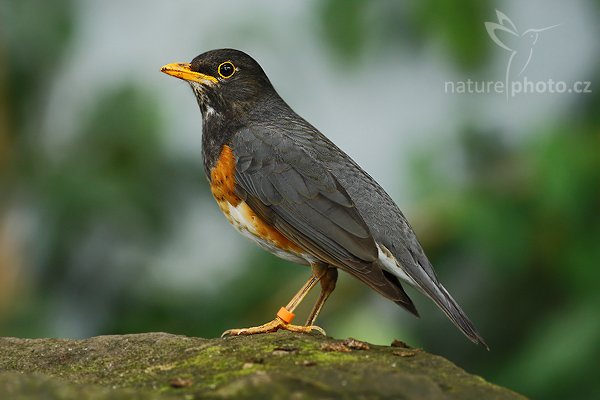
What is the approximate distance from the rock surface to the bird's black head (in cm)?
170

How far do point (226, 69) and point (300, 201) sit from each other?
1.18 metres

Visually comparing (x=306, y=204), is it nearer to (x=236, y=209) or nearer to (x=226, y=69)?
(x=236, y=209)

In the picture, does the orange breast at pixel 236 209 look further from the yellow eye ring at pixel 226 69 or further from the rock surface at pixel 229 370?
the rock surface at pixel 229 370

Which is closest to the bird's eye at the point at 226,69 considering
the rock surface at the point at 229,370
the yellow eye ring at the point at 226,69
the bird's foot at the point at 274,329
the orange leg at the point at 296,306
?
the yellow eye ring at the point at 226,69

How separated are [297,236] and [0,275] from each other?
3839mm

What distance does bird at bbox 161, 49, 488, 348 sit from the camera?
16.7 ft

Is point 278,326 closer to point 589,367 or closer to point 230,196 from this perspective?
point 230,196

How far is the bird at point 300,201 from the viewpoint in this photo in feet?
16.7

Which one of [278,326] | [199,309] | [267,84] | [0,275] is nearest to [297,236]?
[278,326]

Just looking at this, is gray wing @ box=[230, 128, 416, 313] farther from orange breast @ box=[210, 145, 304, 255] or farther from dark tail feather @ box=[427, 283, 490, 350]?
dark tail feather @ box=[427, 283, 490, 350]

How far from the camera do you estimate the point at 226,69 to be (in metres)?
6.09

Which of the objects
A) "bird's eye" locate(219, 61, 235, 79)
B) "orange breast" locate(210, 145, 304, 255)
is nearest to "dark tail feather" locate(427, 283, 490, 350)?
"orange breast" locate(210, 145, 304, 255)

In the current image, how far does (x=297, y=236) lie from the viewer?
17.2 feet

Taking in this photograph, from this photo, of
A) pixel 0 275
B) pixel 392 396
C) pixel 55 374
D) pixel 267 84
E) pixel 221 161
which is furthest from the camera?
pixel 0 275
